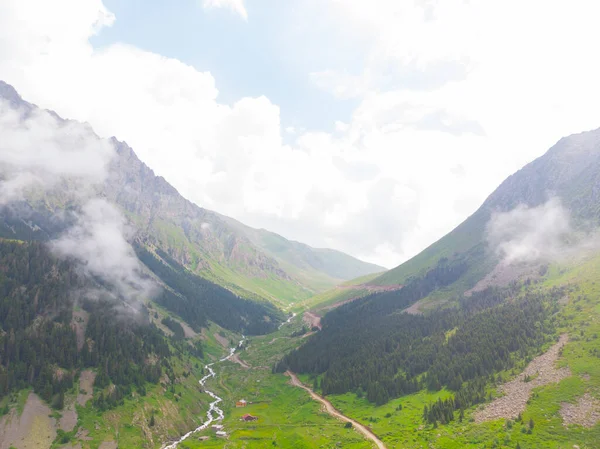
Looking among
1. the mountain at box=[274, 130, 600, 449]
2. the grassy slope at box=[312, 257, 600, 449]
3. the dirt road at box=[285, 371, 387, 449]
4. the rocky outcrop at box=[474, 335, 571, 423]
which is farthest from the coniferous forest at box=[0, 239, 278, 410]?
the rocky outcrop at box=[474, 335, 571, 423]

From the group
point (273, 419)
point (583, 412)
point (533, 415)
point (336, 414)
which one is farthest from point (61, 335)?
point (583, 412)

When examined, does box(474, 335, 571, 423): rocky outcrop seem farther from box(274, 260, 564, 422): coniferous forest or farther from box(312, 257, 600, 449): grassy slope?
box(274, 260, 564, 422): coniferous forest

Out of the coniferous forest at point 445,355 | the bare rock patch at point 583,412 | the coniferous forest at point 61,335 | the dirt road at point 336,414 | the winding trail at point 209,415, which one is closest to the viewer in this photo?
the bare rock patch at point 583,412

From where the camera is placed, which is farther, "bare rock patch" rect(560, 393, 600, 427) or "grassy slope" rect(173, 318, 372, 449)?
"grassy slope" rect(173, 318, 372, 449)

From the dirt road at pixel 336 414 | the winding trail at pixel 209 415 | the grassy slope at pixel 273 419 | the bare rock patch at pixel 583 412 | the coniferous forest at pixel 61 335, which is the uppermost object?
the coniferous forest at pixel 61 335

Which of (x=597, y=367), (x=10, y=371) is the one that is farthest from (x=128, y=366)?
(x=597, y=367)

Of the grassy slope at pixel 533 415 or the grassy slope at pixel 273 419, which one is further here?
the grassy slope at pixel 273 419

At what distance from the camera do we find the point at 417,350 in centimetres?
16325

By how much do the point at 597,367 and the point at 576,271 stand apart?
10333 centimetres

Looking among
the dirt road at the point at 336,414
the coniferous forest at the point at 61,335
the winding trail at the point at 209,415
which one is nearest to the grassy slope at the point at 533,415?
the dirt road at the point at 336,414

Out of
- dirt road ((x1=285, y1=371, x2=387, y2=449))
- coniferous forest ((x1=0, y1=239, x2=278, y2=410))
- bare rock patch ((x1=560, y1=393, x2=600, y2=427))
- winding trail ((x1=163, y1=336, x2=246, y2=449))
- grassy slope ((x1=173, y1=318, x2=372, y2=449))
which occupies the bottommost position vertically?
bare rock patch ((x1=560, y1=393, x2=600, y2=427))

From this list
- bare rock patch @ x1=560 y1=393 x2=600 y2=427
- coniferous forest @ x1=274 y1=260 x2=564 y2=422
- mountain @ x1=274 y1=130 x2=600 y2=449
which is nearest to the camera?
bare rock patch @ x1=560 y1=393 x2=600 y2=427

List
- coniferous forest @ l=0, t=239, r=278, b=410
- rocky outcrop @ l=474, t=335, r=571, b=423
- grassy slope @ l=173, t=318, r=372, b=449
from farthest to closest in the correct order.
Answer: coniferous forest @ l=0, t=239, r=278, b=410 < grassy slope @ l=173, t=318, r=372, b=449 < rocky outcrop @ l=474, t=335, r=571, b=423

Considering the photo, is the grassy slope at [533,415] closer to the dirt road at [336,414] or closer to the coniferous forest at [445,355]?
the dirt road at [336,414]
